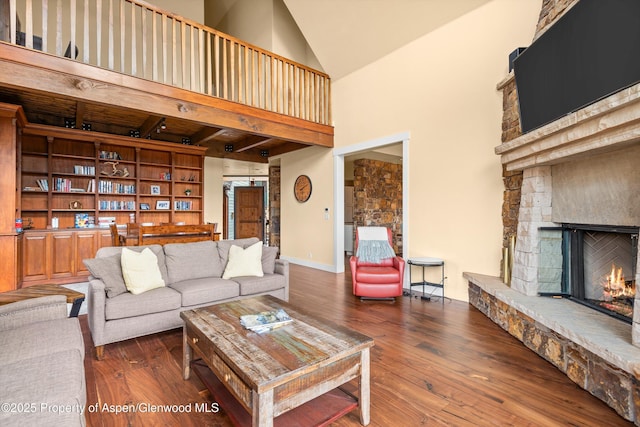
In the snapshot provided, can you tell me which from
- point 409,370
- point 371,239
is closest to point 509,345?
point 409,370

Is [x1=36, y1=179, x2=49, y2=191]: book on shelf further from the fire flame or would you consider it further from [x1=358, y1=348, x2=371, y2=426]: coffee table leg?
the fire flame

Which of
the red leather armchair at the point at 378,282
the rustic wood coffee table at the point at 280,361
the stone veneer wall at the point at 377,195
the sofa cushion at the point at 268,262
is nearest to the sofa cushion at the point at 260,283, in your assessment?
the sofa cushion at the point at 268,262

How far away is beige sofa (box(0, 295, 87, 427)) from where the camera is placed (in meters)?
1.09

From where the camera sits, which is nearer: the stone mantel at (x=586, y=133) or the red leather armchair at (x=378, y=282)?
the stone mantel at (x=586, y=133)

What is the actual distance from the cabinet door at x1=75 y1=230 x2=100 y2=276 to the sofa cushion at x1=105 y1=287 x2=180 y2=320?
312 centimetres

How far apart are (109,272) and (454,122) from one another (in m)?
4.23

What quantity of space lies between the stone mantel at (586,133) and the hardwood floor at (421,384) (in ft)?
5.32

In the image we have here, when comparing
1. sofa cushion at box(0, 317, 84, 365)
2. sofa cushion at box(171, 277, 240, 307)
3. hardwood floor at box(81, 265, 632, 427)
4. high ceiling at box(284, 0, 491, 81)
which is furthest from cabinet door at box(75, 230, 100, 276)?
high ceiling at box(284, 0, 491, 81)

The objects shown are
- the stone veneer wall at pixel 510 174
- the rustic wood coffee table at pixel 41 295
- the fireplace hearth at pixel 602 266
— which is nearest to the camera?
the rustic wood coffee table at pixel 41 295

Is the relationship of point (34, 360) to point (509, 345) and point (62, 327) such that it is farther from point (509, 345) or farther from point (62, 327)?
point (509, 345)

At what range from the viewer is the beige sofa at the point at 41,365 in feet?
3.59

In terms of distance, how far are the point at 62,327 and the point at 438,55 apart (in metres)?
4.91

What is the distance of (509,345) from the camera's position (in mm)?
2645

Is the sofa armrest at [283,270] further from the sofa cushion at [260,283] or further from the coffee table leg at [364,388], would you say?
the coffee table leg at [364,388]
